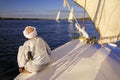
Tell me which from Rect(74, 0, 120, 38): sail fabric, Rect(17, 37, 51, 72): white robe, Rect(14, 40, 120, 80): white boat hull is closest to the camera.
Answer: Rect(74, 0, 120, 38): sail fabric

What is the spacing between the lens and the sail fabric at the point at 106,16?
5.27 metres

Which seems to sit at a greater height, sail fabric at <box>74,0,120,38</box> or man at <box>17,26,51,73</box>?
sail fabric at <box>74,0,120,38</box>

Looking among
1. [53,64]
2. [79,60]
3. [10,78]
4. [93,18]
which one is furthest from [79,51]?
[10,78]

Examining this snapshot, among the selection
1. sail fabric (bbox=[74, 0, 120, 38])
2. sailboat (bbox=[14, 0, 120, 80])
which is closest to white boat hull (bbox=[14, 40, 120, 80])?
sailboat (bbox=[14, 0, 120, 80])

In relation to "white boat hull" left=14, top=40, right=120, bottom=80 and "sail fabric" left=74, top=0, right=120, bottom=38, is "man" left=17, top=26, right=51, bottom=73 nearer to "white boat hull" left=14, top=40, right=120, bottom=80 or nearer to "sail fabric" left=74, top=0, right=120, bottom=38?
"white boat hull" left=14, top=40, right=120, bottom=80

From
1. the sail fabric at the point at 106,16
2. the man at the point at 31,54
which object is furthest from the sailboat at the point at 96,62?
the man at the point at 31,54

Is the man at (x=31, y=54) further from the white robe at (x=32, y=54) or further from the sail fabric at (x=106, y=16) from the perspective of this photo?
the sail fabric at (x=106, y=16)

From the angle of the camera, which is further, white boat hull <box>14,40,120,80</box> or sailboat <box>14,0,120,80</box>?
white boat hull <box>14,40,120,80</box>

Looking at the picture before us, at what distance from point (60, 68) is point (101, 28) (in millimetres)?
1588

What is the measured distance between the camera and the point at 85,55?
7598mm

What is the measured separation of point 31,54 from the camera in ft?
18.7

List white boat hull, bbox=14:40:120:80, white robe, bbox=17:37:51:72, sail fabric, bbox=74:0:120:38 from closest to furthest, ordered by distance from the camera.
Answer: sail fabric, bbox=74:0:120:38, white boat hull, bbox=14:40:120:80, white robe, bbox=17:37:51:72

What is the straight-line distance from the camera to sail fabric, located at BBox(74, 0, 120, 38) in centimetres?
527

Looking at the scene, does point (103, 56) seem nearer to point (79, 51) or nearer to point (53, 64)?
point (79, 51)
